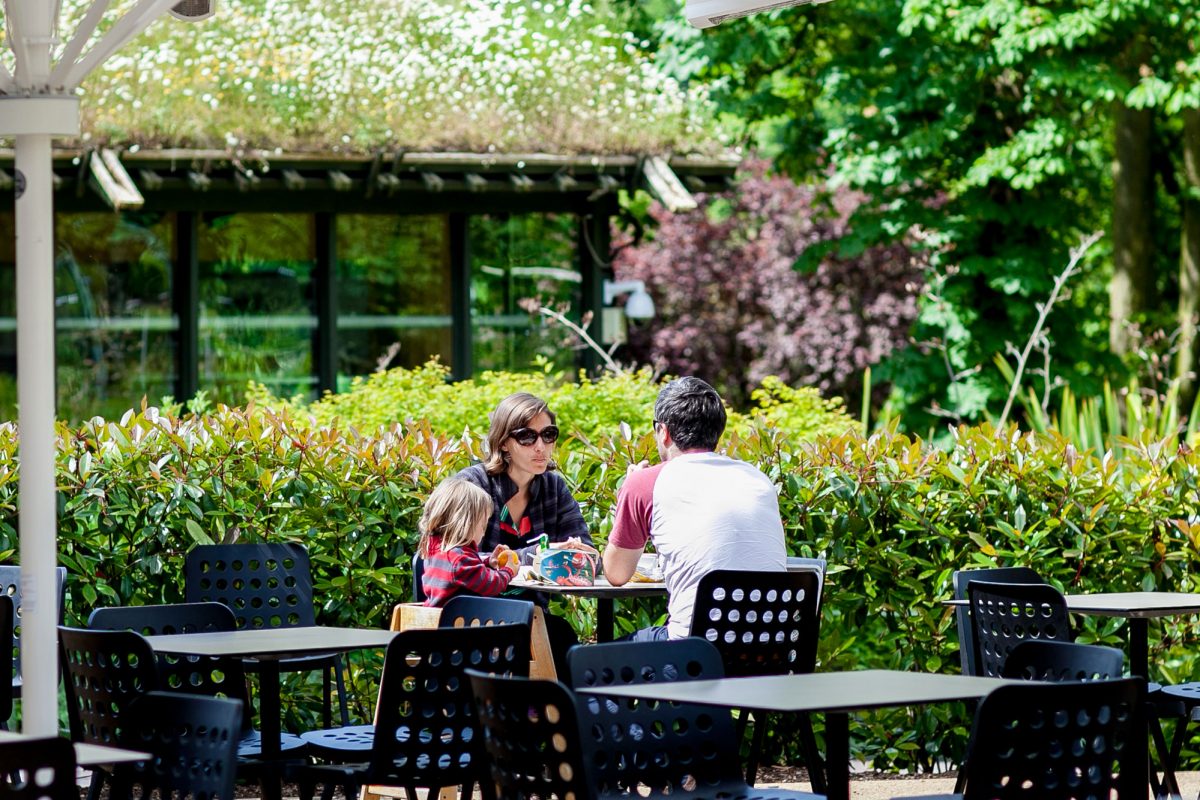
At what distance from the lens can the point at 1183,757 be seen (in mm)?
8117

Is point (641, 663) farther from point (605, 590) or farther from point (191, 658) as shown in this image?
point (191, 658)

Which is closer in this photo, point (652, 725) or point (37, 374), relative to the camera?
point (37, 374)

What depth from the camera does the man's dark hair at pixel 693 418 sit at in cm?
620

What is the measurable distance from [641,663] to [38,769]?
1.78 m

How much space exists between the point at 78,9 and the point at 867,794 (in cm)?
940

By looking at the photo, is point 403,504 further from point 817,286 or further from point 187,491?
point 817,286

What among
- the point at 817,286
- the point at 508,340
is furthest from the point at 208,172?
the point at 817,286

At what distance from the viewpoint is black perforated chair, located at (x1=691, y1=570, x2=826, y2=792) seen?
576 cm

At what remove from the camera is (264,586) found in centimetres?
727

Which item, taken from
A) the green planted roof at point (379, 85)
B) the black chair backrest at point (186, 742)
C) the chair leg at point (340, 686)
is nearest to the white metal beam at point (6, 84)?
the black chair backrest at point (186, 742)

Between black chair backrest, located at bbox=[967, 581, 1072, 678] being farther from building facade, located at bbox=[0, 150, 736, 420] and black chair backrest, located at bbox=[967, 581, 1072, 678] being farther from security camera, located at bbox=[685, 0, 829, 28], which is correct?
building facade, located at bbox=[0, 150, 736, 420]

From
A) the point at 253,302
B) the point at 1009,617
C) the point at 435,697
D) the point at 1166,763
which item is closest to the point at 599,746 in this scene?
the point at 435,697

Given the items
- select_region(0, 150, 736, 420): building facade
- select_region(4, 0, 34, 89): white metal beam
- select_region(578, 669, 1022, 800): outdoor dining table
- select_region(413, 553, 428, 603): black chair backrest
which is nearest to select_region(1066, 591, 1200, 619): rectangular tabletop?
select_region(578, 669, 1022, 800): outdoor dining table

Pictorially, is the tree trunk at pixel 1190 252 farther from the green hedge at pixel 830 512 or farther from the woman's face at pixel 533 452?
the woman's face at pixel 533 452
